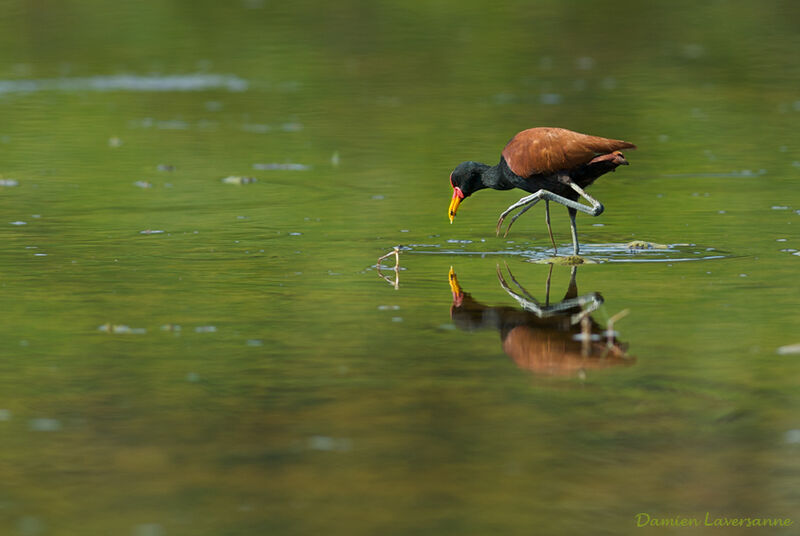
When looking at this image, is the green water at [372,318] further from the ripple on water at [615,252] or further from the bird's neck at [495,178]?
the bird's neck at [495,178]

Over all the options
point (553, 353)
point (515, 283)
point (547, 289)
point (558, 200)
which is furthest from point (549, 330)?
point (558, 200)

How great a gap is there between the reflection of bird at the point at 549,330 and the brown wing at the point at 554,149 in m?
1.04

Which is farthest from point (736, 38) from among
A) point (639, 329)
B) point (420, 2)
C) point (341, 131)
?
point (639, 329)

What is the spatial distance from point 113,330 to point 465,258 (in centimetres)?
294

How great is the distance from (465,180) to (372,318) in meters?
2.85

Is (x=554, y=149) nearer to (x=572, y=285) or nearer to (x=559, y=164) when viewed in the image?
(x=559, y=164)

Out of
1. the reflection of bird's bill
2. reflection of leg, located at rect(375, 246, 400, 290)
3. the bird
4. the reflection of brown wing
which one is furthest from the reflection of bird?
the reflection of bird's bill

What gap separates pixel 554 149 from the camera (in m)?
9.70

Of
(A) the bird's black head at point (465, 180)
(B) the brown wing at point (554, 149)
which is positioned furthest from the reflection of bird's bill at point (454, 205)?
(B) the brown wing at point (554, 149)

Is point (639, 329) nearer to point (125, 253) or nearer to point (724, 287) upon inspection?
point (724, 287)

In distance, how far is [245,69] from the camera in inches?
906

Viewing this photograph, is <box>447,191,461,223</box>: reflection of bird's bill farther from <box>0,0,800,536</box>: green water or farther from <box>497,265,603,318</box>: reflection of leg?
<box>497,265,603,318</box>: reflection of leg

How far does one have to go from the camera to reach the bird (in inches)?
380

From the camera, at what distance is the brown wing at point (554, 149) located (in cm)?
964
